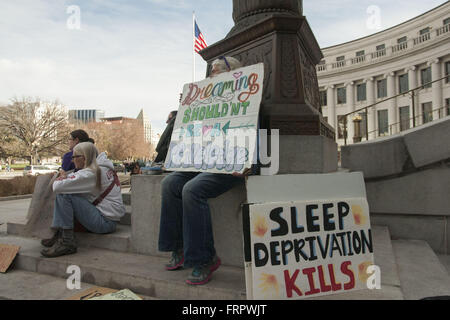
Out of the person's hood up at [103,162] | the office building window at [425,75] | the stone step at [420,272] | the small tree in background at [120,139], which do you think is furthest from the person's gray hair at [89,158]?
the small tree in background at [120,139]

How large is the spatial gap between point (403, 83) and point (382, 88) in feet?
9.94

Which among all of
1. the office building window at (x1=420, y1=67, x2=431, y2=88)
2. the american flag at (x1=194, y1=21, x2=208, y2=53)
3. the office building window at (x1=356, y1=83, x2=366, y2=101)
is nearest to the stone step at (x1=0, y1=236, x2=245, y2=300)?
the american flag at (x1=194, y1=21, x2=208, y2=53)

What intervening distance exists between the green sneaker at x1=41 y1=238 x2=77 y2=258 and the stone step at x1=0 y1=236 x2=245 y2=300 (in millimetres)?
56

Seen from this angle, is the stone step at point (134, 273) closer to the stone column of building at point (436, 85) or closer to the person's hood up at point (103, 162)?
the person's hood up at point (103, 162)

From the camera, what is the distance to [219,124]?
2701 mm

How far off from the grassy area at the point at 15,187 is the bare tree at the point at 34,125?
3048 centimetres

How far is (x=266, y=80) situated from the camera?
11.5 feet

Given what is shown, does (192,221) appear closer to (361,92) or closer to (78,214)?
(78,214)

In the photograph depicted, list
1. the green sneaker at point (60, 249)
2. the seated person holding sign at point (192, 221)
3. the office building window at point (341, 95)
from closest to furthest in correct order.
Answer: the seated person holding sign at point (192, 221) → the green sneaker at point (60, 249) → the office building window at point (341, 95)

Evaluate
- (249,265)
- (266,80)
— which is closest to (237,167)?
(249,265)

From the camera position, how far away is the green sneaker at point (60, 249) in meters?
3.16

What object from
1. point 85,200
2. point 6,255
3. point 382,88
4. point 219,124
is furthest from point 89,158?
point 382,88
